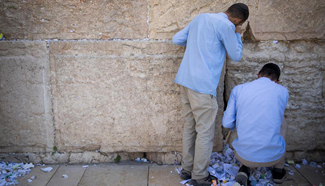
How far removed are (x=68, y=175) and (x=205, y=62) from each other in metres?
1.91

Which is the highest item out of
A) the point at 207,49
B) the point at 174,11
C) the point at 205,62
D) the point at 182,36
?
the point at 174,11

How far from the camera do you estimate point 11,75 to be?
2.68m

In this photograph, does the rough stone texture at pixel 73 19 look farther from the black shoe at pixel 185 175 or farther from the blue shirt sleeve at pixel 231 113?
the black shoe at pixel 185 175

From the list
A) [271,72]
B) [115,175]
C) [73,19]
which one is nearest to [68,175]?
[115,175]

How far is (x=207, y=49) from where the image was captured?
2.19 metres

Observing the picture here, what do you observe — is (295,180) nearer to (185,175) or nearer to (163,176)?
(185,175)

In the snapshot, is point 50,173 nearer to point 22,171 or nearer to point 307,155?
point 22,171

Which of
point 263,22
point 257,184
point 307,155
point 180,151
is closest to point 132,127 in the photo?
point 180,151

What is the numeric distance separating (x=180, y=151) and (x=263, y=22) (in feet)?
5.83

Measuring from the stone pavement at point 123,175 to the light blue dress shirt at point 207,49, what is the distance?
3.62 ft

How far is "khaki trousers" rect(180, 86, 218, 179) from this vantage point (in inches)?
90.6

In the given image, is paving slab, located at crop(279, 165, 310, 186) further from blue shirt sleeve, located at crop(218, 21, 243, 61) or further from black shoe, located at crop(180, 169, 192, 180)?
blue shirt sleeve, located at crop(218, 21, 243, 61)

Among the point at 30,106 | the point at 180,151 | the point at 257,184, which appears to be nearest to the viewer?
the point at 257,184

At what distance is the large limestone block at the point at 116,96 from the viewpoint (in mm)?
2656
